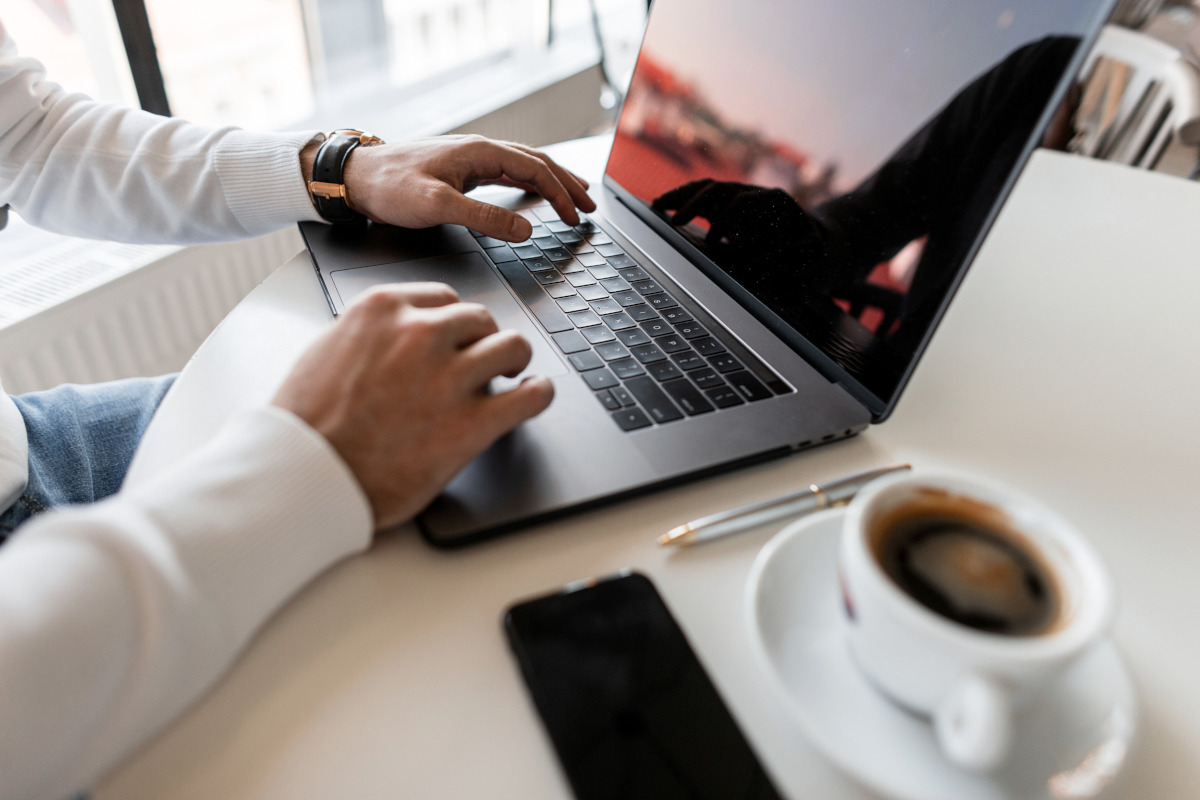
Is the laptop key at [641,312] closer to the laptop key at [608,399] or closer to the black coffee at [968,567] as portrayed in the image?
the laptop key at [608,399]

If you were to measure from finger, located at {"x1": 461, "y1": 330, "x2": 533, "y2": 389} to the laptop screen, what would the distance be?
0.74 feet

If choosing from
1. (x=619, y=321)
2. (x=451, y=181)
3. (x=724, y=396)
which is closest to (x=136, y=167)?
(x=451, y=181)

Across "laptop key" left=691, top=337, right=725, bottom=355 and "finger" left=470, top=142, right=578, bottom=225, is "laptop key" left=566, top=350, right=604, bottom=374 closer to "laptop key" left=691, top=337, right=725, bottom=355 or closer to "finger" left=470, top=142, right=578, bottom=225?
"laptop key" left=691, top=337, right=725, bottom=355

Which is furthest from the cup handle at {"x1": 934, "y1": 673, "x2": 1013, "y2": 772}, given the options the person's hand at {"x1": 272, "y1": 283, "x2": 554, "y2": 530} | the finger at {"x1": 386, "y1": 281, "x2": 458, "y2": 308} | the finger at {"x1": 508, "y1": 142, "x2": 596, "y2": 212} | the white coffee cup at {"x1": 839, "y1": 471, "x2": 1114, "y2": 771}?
the finger at {"x1": 508, "y1": 142, "x2": 596, "y2": 212}

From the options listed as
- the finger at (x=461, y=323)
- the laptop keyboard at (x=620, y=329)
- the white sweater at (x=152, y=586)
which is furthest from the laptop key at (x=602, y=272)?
the white sweater at (x=152, y=586)

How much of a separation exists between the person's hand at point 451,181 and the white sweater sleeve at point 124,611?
1.19 feet

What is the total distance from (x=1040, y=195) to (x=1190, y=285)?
195 millimetres

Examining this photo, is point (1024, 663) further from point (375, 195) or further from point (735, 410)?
point (375, 195)

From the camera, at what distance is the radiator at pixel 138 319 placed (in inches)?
39.3

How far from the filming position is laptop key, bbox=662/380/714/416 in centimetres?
47

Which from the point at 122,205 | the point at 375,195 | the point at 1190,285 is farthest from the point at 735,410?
the point at 122,205

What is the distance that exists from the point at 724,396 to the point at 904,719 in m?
0.24

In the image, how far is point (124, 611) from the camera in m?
0.31

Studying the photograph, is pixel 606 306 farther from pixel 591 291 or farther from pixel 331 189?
pixel 331 189
